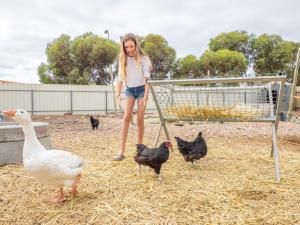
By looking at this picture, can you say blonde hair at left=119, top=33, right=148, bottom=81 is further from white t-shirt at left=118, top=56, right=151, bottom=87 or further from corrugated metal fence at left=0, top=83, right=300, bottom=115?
corrugated metal fence at left=0, top=83, right=300, bottom=115

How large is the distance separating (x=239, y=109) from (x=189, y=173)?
1301 mm

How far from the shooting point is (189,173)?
4.34m

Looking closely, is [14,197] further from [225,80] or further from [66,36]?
[66,36]

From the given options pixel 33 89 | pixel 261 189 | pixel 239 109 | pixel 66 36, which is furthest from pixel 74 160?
pixel 66 36

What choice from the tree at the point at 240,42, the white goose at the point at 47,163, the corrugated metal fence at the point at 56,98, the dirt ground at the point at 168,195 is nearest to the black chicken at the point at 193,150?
the dirt ground at the point at 168,195

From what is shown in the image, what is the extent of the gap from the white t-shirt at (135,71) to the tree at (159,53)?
100 feet

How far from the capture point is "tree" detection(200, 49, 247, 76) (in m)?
33.3

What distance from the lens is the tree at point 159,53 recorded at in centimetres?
3575

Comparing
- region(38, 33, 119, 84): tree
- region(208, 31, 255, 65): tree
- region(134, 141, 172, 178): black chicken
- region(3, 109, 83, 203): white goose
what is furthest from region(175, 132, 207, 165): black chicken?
region(208, 31, 255, 65): tree

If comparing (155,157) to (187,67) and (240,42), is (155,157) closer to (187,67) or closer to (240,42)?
(187,67)

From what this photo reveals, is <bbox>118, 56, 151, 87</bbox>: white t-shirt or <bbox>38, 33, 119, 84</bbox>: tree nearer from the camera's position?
<bbox>118, 56, 151, 87</bbox>: white t-shirt

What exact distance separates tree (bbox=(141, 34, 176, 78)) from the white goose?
32618 millimetres

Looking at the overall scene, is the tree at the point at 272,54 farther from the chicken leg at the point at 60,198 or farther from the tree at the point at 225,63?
the chicken leg at the point at 60,198

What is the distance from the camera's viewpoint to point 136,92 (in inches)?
207
